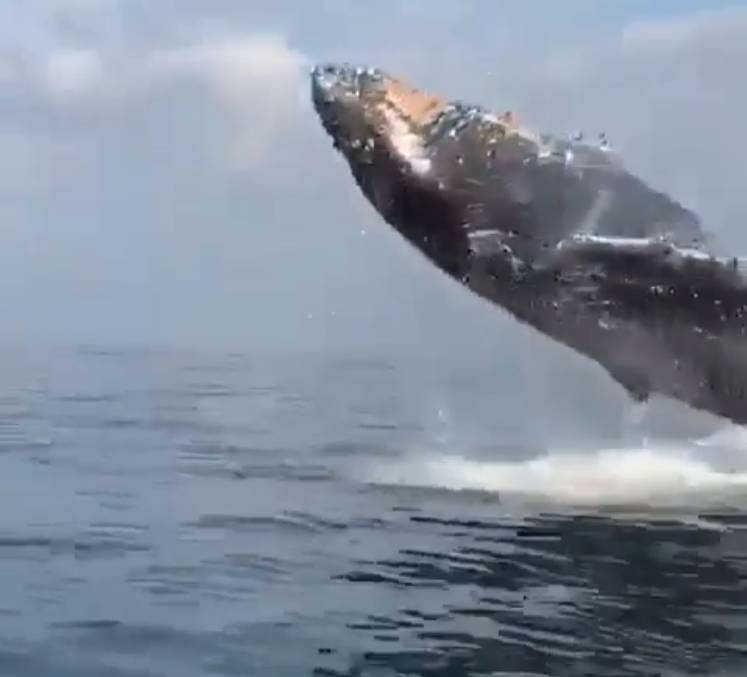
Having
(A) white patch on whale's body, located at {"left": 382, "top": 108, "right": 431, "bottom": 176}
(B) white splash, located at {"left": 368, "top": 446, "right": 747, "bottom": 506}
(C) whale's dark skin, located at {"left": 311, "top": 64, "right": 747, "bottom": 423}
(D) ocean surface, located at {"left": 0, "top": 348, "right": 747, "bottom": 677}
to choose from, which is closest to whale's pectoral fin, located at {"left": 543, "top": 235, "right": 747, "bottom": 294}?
(C) whale's dark skin, located at {"left": 311, "top": 64, "right": 747, "bottom": 423}

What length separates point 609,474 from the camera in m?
17.6

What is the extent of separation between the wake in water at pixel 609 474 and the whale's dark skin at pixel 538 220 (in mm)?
1686

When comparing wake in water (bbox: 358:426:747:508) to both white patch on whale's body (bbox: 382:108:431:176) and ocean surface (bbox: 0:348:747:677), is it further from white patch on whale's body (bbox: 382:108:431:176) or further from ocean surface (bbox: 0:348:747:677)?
white patch on whale's body (bbox: 382:108:431:176)

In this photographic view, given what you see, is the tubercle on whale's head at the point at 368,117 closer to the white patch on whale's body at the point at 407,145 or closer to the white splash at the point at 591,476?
the white patch on whale's body at the point at 407,145

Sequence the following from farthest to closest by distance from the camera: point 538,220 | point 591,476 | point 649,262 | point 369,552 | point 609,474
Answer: point 609,474
point 591,476
point 538,220
point 649,262
point 369,552

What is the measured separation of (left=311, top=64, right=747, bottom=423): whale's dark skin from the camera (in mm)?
14836

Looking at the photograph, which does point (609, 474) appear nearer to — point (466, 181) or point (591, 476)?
point (591, 476)

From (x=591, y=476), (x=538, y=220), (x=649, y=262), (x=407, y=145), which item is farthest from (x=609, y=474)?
(x=407, y=145)

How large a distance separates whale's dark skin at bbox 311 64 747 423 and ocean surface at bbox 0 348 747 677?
192 cm

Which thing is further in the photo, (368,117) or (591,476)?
(591,476)

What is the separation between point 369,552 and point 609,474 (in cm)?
511

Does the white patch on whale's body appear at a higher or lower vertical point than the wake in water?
higher

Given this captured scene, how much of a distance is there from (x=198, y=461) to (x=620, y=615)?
1022 centimetres

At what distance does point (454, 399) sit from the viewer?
34.2 m
